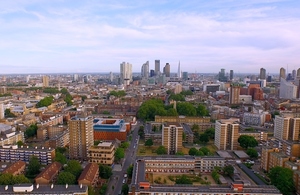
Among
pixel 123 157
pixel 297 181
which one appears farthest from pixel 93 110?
pixel 297 181

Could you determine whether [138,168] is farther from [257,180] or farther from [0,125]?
[0,125]

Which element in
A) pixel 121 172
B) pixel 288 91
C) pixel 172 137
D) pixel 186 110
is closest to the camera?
pixel 121 172

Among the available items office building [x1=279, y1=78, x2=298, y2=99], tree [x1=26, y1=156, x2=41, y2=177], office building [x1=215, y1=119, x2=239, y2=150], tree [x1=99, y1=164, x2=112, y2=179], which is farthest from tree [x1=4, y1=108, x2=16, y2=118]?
office building [x1=279, y1=78, x2=298, y2=99]

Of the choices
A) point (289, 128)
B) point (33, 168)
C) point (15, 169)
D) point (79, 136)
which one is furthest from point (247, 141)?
point (15, 169)

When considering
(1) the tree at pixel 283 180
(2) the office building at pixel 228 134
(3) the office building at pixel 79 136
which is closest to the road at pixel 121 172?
(3) the office building at pixel 79 136

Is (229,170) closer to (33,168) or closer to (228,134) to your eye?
(228,134)

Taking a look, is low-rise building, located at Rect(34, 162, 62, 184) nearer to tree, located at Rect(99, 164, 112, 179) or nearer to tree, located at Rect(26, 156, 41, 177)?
tree, located at Rect(26, 156, 41, 177)
